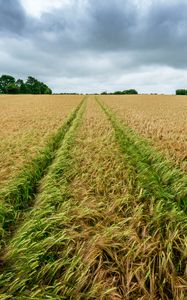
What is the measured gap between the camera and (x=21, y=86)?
11681 cm

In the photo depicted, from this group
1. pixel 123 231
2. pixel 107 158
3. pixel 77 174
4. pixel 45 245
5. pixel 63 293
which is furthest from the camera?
pixel 107 158

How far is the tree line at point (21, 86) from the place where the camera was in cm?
11351

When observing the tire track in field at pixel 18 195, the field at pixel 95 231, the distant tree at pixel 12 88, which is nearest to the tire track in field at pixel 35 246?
the field at pixel 95 231

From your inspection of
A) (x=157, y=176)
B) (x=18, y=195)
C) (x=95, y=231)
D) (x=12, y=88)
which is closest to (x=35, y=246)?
(x=95, y=231)

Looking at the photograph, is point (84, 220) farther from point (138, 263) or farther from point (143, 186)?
point (143, 186)

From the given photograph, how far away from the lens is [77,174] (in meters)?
5.27

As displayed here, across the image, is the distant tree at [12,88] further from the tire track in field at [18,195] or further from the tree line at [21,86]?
the tire track in field at [18,195]

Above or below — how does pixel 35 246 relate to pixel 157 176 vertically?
below

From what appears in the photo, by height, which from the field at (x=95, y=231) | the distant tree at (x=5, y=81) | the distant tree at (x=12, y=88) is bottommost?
the field at (x=95, y=231)

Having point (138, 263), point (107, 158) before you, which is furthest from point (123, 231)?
point (107, 158)

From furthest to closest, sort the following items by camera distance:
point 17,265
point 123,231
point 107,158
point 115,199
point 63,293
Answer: point 107,158 → point 115,199 → point 123,231 → point 17,265 → point 63,293

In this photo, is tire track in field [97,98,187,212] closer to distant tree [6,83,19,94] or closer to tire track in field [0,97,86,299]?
tire track in field [0,97,86,299]

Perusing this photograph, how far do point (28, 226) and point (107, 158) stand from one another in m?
3.59

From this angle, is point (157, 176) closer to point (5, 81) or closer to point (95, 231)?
point (95, 231)
